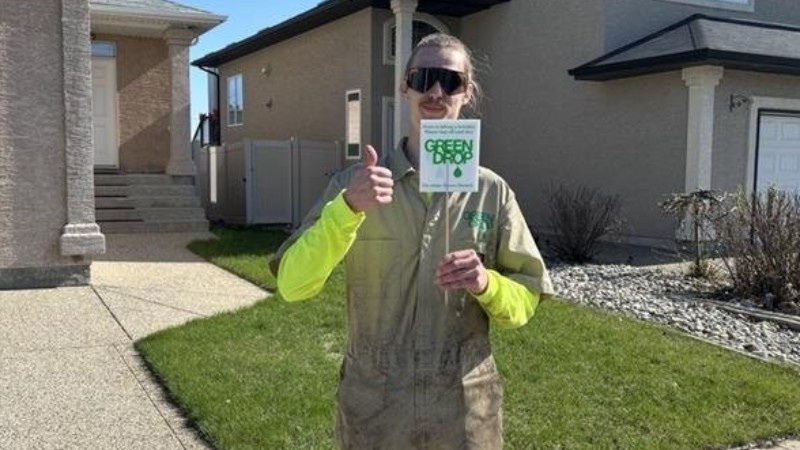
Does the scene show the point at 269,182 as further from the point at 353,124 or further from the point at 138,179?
the point at 138,179

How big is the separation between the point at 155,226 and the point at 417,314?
11.7 metres

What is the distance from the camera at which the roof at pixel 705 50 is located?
460 inches

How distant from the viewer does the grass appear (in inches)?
Answer: 171

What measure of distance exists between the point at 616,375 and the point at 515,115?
36.5ft

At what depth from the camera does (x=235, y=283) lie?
28.8ft

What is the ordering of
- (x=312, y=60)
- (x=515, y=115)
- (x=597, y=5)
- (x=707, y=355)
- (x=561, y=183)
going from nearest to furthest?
(x=707, y=355), (x=597, y=5), (x=561, y=183), (x=515, y=115), (x=312, y=60)

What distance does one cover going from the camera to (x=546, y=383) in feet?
16.9

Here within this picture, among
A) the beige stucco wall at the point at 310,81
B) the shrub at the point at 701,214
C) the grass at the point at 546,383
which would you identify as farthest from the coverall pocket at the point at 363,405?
the beige stucco wall at the point at 310,81

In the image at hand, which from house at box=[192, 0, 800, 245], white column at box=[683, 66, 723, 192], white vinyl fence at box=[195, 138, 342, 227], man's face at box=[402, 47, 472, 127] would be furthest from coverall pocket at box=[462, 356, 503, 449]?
white vinyl fence at box=[195, 138, 342, 227]

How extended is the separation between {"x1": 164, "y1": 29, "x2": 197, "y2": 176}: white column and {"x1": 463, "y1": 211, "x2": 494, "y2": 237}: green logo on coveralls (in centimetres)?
1238

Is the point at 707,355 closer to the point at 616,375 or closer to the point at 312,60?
the point at 616,375

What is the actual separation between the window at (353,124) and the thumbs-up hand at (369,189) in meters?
14.2

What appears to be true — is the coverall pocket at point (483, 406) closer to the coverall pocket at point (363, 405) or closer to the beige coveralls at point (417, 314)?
the beige coveralls at point (417, 314)

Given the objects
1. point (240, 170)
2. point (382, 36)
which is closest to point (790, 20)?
point (382, 36)
